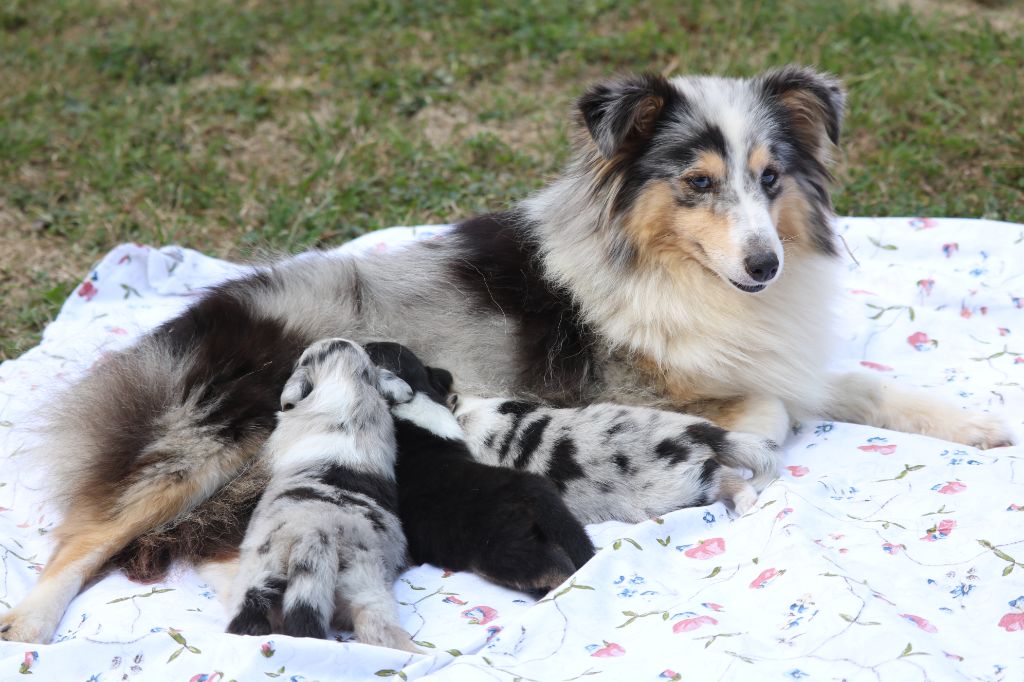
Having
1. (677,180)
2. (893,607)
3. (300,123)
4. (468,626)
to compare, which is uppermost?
(677,180)

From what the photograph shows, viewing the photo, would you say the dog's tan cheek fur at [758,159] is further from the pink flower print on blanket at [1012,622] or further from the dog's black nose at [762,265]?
the pink flower print on blanket at [1012,622]

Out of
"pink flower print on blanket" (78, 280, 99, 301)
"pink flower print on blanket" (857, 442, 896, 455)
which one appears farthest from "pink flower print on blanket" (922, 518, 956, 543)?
"pink flower print on blanket" (78, 280, 99, 301)

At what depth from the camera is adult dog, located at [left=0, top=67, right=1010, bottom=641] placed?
3.17 m

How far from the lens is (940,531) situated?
2883 mm

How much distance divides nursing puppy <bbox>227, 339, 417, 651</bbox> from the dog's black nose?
118cm

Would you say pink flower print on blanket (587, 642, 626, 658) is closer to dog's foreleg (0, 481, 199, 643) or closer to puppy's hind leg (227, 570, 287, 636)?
puppy's hind leg (227, 570, 287, 636)

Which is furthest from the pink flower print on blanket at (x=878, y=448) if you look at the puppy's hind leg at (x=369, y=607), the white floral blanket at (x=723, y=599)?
the puppy's hind leg at (x=369, y=607)

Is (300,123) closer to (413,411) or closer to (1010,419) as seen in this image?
(413,411)

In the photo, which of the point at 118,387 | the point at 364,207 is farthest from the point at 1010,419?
the point at 364,207

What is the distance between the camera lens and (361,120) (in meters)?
6.40

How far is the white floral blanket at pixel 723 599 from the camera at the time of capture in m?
2.39

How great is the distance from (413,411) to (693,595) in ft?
3.53

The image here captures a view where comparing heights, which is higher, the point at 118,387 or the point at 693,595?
the point at 118,387

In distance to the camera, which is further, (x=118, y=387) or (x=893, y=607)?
(x=118, y=387)
